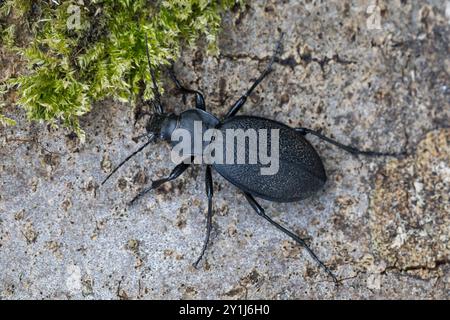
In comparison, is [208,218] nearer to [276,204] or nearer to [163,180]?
[163,180]

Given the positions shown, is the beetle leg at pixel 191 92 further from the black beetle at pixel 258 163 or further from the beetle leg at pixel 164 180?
the beetle leg at pixel 164 180

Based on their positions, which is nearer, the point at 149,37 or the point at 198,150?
the point at 149,37

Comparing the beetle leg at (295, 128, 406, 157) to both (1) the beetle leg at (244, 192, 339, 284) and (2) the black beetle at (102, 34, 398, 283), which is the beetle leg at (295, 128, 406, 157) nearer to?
(2) the black beetle at (102, 34, 398, 283)

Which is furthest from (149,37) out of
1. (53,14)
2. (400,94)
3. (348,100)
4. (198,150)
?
(400,94)

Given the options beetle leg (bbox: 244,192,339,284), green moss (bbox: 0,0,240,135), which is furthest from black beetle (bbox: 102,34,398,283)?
green moss (bbox: 0,0,240,135)

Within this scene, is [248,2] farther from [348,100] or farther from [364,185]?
[364,185]

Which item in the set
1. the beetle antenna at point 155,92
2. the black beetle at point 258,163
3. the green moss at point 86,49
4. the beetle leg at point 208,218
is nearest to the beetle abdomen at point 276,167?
the black beetle at point 258,163
